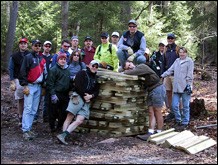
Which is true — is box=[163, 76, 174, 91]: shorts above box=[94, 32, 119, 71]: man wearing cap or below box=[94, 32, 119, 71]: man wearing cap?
below

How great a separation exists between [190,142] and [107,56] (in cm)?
359

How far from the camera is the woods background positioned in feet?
55.1

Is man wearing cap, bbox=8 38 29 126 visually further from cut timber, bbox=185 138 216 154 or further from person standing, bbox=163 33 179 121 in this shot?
cut timber, bbox=185 138 216 154

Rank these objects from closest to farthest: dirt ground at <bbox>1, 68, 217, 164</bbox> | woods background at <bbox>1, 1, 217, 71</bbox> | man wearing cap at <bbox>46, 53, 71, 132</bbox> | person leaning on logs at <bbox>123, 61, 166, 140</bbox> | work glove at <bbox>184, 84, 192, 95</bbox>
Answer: dirt ground at <bbox>1, 68, 217, 164</bbox> < man wearing cap at <bbox>46, 53, 71, 132</bbox> < person leaning on logs at <bbox>123, 61, 166, 140</bbox> < work glove at <bbox>184, 84, 192, 95</bbox> < woods background at <bbox>1, 1, 217, 71</bbox>

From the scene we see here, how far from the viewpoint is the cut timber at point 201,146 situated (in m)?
6.94

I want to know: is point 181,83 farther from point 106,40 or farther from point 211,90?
point 211,90

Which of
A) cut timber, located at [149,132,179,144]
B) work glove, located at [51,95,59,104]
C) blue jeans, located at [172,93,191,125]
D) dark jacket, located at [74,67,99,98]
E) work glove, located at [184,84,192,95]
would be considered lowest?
cut timber, located at [149,132,179,144]

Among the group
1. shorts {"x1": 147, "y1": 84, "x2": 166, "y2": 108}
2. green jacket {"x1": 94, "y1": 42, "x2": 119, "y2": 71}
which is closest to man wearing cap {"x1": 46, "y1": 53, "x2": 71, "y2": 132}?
green jacket {"x1": 94, "y1": 42, "x2": 119, "y2": 71}

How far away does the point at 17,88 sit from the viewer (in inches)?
346

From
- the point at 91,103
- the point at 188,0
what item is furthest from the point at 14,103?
the point at 188,0

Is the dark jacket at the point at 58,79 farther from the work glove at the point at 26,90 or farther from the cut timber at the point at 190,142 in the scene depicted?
the cut timber at the point at 190,142

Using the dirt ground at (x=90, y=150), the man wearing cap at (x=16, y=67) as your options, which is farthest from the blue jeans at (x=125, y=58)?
the man wearing cap at (x=16, y=67)

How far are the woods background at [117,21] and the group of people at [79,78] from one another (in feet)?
23.3

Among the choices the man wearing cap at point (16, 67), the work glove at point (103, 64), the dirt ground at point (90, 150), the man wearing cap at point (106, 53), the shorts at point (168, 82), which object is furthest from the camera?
the shorts at point (168, 82)
